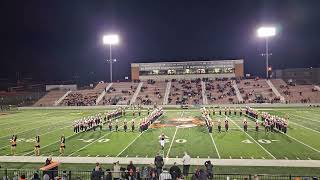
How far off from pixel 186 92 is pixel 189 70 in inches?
431

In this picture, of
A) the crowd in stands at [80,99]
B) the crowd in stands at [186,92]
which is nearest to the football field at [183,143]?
the crowd in stands at [186,92]

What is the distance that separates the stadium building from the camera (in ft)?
225

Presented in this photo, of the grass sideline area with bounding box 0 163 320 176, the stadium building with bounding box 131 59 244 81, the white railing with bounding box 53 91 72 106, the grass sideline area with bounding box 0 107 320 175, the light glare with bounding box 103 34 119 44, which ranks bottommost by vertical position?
the grass sideline area with bounding box 0 163 320 176

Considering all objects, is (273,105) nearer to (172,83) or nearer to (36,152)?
(172,83)

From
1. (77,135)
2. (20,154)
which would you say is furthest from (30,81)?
(20,154)

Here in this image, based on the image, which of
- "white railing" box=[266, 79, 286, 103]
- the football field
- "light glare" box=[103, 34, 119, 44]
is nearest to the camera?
the football field

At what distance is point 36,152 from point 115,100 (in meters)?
40.0

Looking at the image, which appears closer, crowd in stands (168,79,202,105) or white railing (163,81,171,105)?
crowd in stands (168,79,202,105)

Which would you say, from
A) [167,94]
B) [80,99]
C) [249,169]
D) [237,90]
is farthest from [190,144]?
[80,99]

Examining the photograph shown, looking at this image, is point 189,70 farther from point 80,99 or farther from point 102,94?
point 80,99

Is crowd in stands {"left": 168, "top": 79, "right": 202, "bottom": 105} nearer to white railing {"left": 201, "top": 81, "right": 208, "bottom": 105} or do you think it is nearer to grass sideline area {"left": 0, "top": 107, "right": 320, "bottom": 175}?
white railing {"left": 201, "top": 81, "right": 208, "bottom": 105}

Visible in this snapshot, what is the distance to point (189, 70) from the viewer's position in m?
69.6

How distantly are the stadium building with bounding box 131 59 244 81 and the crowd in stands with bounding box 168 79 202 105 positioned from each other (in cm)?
359

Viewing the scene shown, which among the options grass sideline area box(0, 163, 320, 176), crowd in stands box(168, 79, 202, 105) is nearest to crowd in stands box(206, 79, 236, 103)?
crowd in stands box(168, 79, 202, 105)
